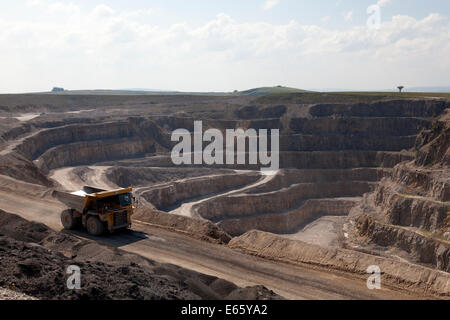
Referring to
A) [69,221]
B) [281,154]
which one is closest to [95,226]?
[69,221]

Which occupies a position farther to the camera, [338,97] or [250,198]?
[338,97]

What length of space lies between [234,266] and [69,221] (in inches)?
322

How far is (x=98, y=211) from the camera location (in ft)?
59.0

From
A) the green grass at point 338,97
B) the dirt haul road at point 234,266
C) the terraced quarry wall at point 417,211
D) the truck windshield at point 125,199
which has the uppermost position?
the green grass at point 338,97

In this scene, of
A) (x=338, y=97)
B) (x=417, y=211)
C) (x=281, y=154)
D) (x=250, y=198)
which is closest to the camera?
(x=417, y=211)

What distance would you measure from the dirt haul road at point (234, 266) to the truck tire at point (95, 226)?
11.2 inches

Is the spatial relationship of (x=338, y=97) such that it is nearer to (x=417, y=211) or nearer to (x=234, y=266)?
(x=417, y=211)

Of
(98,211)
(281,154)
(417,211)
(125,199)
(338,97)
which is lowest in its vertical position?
(417,211)

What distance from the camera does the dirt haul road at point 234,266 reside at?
516 inches

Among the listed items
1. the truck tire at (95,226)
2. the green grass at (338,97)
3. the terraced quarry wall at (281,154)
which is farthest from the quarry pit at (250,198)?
the green grass at (338,97)

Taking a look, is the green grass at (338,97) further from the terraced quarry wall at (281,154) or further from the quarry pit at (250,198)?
the terraced quarry wall at (281,154)

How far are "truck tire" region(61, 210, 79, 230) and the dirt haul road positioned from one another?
54 cm

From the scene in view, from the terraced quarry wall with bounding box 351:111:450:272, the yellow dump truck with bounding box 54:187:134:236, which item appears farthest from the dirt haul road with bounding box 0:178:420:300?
the terraced quarry wall with bounding box 351:111:450:272
